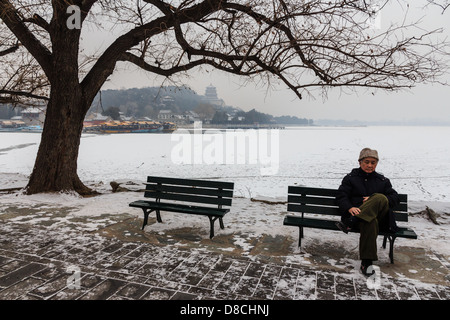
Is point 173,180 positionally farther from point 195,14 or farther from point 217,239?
point 195,14

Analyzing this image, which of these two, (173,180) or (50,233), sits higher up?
(173,180)

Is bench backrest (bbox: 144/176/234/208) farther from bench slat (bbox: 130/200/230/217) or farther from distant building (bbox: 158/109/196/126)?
distant building (bbox: 158/109/196/126)

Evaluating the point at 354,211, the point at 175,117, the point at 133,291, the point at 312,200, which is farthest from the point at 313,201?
the point at 175,117

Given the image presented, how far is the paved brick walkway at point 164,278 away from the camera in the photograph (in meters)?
3.29

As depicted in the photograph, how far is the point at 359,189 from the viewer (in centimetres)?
430

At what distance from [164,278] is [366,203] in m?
2.50

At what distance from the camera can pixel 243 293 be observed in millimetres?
3336

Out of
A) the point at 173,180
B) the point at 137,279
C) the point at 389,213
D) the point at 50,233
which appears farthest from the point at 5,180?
the point at 389,213

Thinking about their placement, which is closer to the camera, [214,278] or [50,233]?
[214,278]

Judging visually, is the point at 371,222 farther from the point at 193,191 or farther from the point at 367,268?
the point at 193,191

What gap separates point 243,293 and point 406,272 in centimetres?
200

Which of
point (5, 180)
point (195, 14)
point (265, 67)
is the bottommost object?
point (5, 180)

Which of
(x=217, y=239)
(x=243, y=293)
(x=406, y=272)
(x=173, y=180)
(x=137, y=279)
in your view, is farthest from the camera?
(x=173, y=180)
